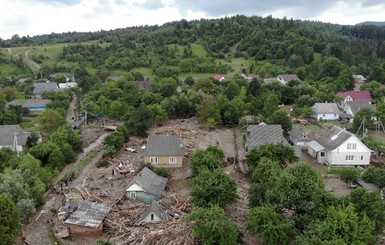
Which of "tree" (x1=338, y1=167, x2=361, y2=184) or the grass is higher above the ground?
"tree" (x1=338, y1=167, x2=361, y2=184)

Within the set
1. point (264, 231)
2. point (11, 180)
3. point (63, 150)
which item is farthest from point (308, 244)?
point (63, 150)

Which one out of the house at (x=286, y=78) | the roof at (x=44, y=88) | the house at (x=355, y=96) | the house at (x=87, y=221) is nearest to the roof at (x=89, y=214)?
the house at (x=87, y=221)

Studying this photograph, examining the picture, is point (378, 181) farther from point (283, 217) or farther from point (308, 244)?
point (308, 244)

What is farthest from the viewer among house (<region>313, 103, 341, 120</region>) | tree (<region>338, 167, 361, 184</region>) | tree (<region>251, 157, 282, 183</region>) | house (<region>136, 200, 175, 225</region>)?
house (<region>313, 103, 341, 120</region>)

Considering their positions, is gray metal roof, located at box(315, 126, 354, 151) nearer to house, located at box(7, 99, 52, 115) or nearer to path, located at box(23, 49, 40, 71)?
house, located at box(7, 99, 52, 115)

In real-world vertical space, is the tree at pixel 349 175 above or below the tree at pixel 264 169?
below

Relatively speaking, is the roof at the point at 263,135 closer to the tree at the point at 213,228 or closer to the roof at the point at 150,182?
the roof at the point at 150,182

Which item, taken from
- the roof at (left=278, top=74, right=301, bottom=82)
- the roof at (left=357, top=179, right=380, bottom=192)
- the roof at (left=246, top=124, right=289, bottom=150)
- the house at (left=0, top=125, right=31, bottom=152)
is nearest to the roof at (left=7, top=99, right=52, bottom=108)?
the house at (left=0, top=125, right=31, bottom=152)
